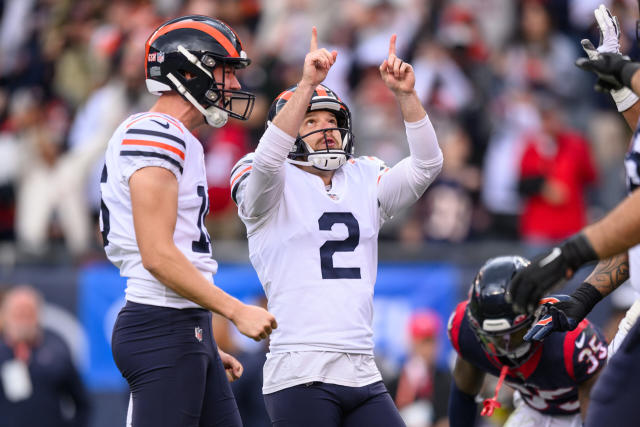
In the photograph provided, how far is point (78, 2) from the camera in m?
12.1

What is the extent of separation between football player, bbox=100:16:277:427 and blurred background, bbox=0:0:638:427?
136 inches

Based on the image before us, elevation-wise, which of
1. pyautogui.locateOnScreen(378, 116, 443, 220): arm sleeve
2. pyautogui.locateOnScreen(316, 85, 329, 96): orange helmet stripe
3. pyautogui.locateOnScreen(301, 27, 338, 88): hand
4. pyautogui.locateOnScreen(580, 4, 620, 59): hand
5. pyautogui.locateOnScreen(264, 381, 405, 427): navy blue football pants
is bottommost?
pyautogui.locateOnScreen(264, 381, 405, 427): navy blue football pants

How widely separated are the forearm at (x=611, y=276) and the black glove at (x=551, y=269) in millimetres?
1205

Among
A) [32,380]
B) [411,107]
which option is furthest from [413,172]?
[32,380]

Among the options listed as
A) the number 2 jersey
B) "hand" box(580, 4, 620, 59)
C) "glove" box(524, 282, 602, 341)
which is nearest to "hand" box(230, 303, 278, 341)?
the number 2 jersey

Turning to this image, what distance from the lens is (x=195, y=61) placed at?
4.31 metres

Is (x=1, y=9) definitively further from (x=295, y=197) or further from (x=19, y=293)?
(x=295, y=197)

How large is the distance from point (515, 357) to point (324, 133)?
1349mm

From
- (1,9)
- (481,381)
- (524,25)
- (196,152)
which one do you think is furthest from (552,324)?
(1,9)

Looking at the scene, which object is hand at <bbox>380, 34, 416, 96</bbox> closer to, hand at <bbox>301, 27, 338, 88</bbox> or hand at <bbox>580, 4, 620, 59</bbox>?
hand at <bbox>301, 27, 338, 88</bbox>

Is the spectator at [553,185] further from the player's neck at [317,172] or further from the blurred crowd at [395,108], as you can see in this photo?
the player's neck at [317,172]

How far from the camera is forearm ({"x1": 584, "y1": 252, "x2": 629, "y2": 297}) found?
15.1 feet

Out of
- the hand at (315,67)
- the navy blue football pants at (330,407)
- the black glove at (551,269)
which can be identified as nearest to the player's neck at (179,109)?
the hand at (315,67)

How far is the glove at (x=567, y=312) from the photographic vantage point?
14.9 ft
